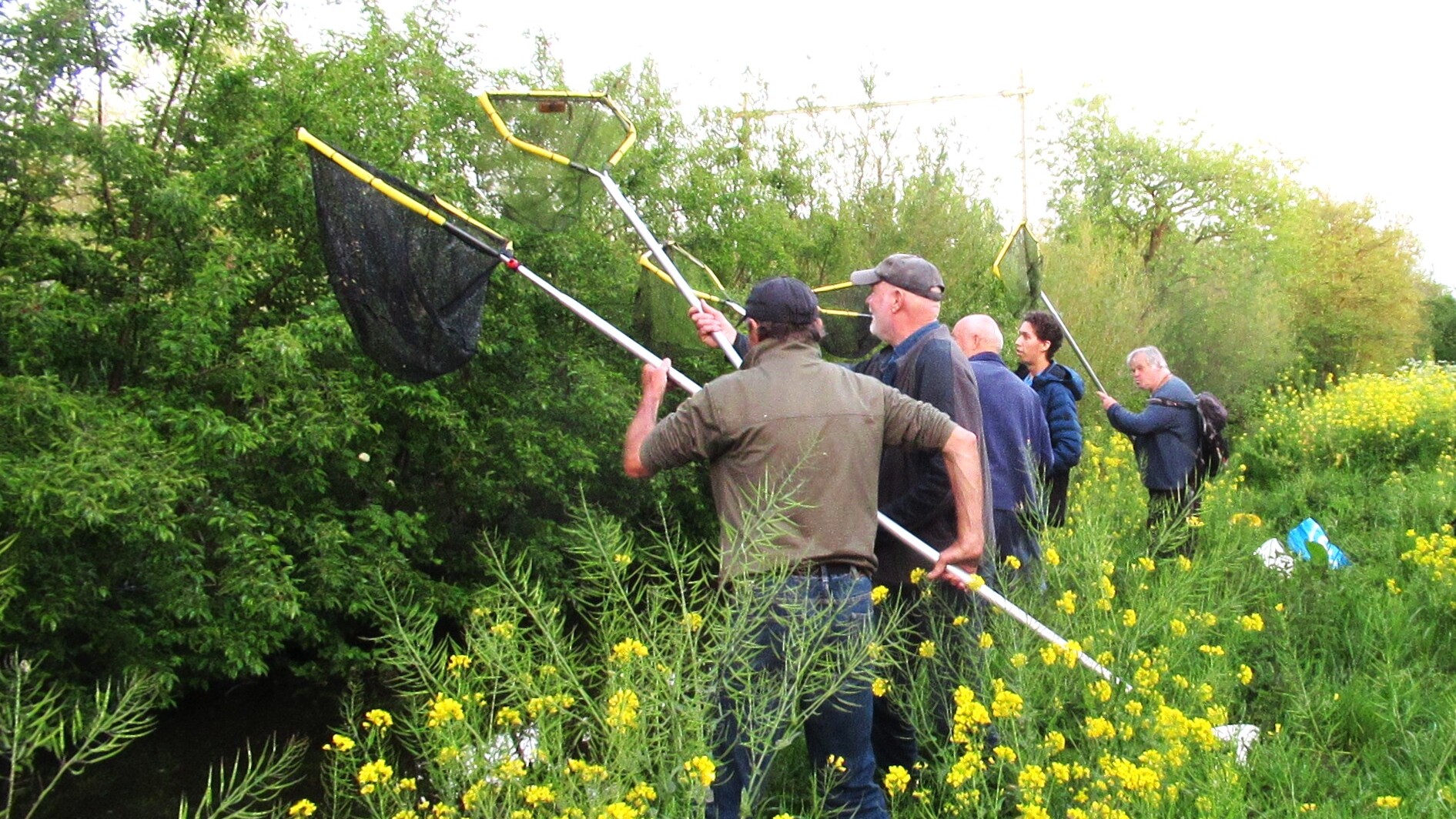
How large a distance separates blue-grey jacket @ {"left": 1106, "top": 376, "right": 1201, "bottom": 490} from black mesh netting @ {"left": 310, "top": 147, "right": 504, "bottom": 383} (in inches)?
168

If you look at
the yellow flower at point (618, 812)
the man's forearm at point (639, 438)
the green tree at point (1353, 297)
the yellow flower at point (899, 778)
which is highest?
the man's forearm at point (639, 438)

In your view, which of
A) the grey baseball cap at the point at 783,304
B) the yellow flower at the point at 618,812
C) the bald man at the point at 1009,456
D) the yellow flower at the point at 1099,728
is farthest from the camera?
the bald man at the point at 1009,456

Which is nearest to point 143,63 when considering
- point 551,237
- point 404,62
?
point 404,62

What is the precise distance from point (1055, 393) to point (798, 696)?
343 cm

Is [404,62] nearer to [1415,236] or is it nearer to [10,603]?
[10,603]

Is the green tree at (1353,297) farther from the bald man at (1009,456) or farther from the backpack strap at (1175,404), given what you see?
the bald man at (1009,456)

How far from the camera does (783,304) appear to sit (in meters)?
3.56

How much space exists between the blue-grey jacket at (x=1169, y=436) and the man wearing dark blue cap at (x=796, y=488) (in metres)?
4.27

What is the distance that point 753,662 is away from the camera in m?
3.36

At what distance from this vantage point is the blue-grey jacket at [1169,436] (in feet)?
24.4

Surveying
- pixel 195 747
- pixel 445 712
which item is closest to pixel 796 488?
pixel 445 712

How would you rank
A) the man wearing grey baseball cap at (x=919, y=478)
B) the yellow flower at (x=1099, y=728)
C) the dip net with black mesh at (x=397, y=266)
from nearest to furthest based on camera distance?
1. the yellow flower at (x=1099, y=728)
2. the man wearing grey baseball cap at (x=919, y=478)
3. the dip net with black mesh at (x=397, y=266)

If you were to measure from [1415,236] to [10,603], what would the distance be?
4840 centimetres

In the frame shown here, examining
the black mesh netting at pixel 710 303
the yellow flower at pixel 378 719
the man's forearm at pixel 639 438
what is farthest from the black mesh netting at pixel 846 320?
the yellow flower at pixel 378 719
